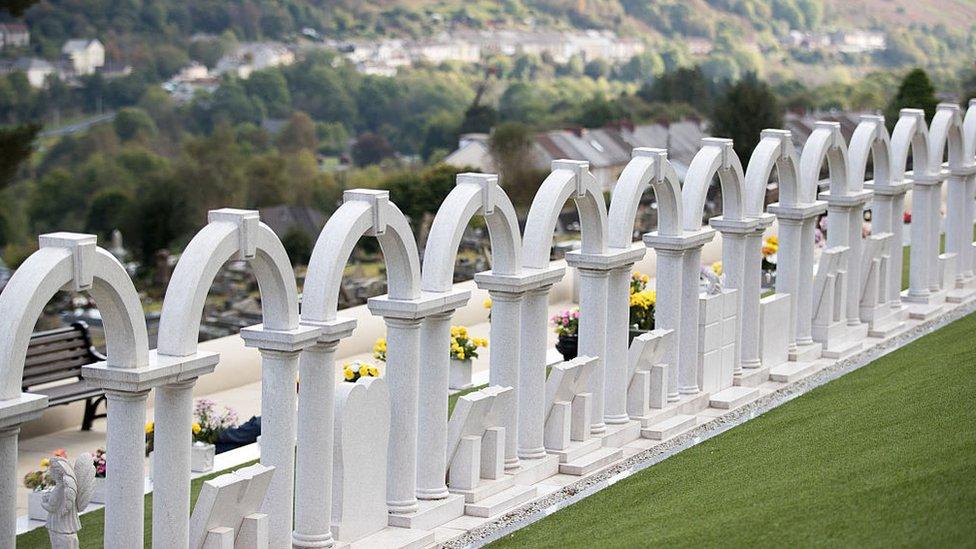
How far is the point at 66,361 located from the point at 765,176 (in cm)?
731

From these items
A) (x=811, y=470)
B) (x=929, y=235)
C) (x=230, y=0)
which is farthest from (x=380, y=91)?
(x=811, y=470)

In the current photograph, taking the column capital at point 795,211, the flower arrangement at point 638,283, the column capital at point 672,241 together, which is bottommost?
the flower arrangement at point 638,283

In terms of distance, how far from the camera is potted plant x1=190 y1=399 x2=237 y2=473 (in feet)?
41.7

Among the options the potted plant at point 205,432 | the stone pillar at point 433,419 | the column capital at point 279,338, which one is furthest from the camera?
the potted plant at point 205,432

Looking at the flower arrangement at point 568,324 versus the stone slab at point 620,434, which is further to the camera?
the flower arrangement at point 568,324

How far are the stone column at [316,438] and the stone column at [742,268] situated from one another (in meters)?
5.97

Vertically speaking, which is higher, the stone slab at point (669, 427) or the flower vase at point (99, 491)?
the stone slab at point (669, 427)

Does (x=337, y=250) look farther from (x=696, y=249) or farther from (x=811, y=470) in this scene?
(x=696, y=249)

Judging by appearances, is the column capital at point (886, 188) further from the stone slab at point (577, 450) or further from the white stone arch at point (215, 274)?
the white stone arch at point (215, 274)

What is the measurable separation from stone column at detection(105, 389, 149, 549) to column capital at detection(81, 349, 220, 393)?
3.3 inches

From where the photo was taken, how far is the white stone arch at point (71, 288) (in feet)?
23.4

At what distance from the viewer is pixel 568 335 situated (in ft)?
50.0

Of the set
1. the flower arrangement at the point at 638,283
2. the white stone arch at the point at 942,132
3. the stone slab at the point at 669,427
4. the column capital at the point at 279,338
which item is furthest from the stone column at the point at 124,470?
the white stone arch at the point at 942,132

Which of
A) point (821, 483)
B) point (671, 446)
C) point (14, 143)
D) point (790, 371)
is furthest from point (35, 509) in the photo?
point (14, 143)
